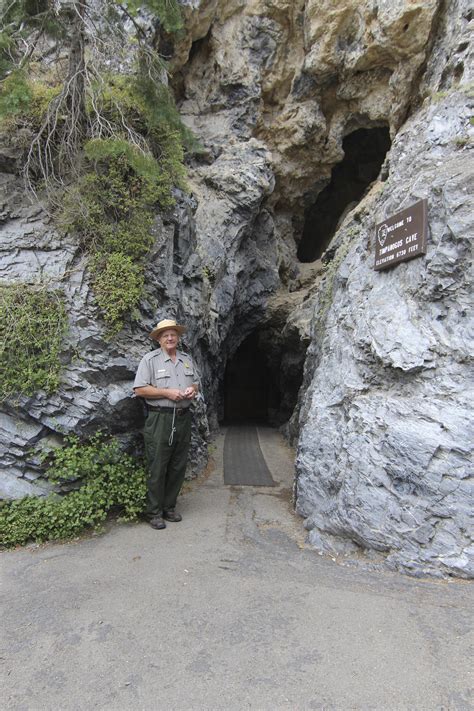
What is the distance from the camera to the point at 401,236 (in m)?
4.62

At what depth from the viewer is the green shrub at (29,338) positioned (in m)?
4.37

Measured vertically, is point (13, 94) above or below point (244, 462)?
above

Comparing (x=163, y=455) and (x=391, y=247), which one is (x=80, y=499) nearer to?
(x=163, y=455)

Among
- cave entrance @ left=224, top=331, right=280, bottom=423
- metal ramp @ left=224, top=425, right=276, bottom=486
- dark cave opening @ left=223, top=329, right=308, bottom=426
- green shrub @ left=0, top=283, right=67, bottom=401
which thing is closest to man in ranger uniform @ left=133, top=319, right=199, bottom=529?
green shrub @ left=0, top=283, right=67, bottom=401

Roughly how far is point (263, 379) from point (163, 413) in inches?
608

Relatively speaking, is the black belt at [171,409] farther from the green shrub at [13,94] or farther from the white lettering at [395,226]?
the green shrub at [13,94]

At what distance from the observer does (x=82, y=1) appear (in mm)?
5047

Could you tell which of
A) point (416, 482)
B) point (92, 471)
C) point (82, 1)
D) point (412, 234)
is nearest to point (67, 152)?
point (82, 1)

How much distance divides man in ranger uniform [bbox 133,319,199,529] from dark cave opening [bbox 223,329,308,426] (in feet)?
22.5

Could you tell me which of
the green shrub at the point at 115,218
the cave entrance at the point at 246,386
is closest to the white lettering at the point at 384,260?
the green shrub at the point at 115,218

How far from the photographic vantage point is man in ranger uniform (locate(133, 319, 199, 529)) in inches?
174

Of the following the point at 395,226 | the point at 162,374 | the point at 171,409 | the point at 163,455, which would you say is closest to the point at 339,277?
the point at 395,226

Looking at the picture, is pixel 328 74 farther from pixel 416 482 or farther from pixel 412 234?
pixel 416 482

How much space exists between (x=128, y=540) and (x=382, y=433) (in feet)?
9.71
